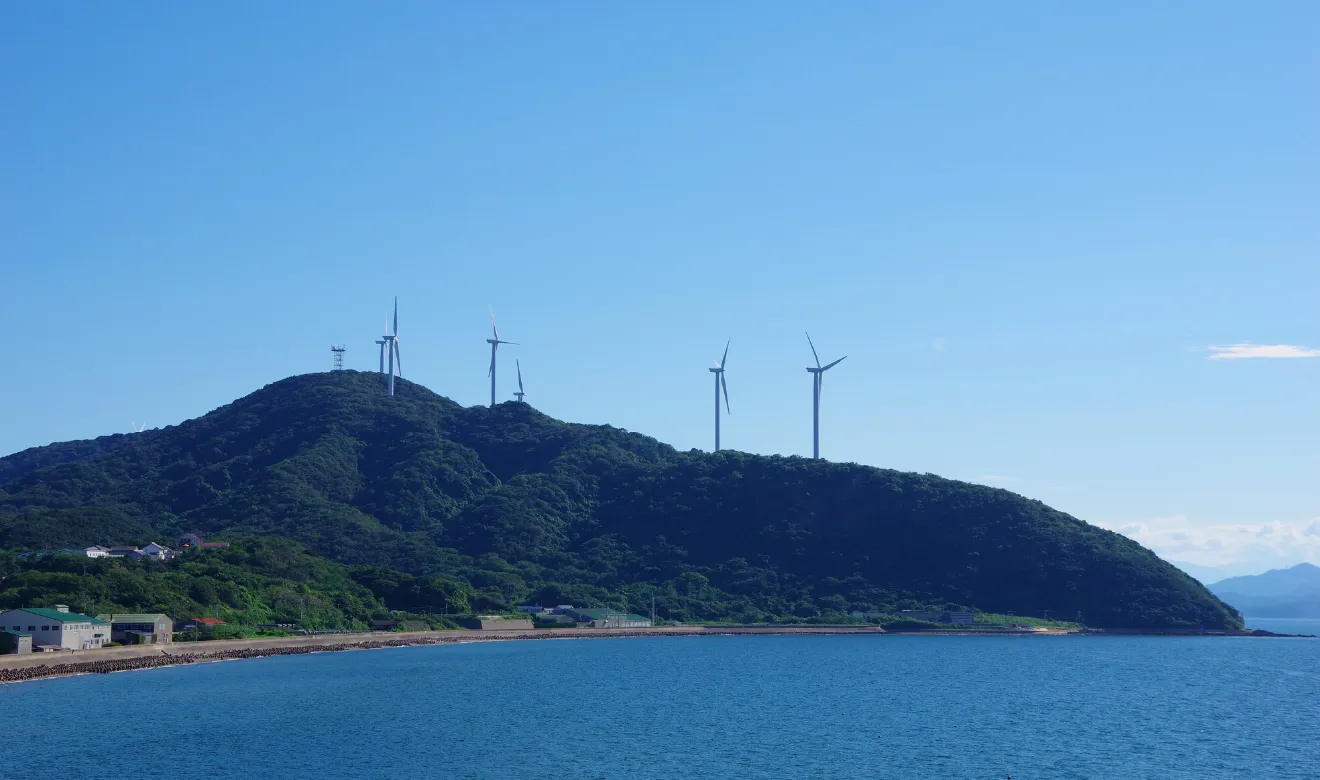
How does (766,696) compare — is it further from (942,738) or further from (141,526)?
(141,526)

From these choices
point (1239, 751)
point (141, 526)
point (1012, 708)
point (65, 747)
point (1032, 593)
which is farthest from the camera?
point (141, 526)

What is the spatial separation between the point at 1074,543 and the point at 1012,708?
98254 mm

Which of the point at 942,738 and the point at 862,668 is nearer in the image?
the point at 942,738

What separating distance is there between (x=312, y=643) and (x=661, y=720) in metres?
51.9

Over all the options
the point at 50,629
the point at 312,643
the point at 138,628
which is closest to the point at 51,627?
the point at 50,629

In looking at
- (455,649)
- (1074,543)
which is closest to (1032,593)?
(1074,543)

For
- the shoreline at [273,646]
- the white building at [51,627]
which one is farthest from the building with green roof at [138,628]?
the white building at [51,627]

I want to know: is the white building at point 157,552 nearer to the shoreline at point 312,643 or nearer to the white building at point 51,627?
the shoreline at point 312,643

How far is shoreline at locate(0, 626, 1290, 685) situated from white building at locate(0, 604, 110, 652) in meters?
1.87

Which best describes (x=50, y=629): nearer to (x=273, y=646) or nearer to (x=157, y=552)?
(x=273, y=646)

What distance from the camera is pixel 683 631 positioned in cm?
14588

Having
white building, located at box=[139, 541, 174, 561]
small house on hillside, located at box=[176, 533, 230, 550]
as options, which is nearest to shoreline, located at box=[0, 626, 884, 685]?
white building, located at box=[139, 541, 174, 561]

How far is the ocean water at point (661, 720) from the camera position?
169 feet

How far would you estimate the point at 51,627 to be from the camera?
283ft
